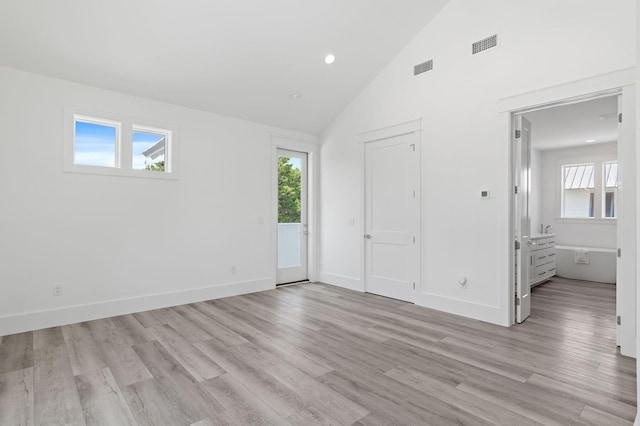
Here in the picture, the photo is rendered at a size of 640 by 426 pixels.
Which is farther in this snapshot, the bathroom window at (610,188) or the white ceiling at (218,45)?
the bathroom window at (610,188)

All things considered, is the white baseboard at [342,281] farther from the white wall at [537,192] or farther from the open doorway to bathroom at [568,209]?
the white wall at [537,192]

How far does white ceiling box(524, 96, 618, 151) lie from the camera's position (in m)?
4.92

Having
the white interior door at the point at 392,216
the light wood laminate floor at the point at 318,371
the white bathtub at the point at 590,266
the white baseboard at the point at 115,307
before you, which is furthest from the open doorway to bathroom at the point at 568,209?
the white baseboard at the point at 115,307

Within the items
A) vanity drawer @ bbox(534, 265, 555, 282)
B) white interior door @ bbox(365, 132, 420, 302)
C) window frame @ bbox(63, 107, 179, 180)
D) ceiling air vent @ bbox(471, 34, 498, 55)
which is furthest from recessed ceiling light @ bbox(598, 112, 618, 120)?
window frame @ bbox(63, 107, 179, 180)

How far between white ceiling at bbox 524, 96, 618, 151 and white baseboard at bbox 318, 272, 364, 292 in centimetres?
355

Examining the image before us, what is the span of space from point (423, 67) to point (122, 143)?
4.22m

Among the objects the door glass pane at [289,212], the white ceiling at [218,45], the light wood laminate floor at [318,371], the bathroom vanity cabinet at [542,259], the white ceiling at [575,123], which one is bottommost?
the light wood laminate floor at [318,371]

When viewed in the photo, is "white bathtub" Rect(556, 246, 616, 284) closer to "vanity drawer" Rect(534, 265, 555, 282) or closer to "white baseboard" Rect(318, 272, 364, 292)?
"vanity drawer" Rect(534, 265, 555, 282)

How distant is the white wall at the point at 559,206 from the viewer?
710 centimetres

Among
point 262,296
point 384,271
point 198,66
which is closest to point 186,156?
point 198,66

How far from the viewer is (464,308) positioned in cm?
419

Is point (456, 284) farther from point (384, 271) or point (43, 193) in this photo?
point (43, 193)

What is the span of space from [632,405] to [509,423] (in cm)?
94

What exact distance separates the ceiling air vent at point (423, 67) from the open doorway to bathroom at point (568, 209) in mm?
1388
